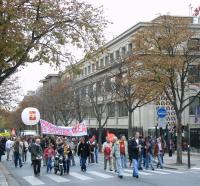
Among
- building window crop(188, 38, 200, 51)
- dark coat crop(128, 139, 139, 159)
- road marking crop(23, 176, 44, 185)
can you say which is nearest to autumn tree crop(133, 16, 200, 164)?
building window crop(188, 38, 200, 51)

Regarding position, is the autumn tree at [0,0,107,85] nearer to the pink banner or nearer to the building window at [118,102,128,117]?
the pink banner

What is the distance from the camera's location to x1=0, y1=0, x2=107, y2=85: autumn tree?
17062mm

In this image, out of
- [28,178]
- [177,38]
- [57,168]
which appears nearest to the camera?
[28,178]

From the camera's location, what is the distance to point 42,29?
59.4 ft

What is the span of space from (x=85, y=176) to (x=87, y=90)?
145 feet

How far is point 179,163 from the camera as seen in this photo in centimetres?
2875

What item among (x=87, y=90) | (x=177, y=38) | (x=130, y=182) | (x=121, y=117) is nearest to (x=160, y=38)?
(x=177, y=38)

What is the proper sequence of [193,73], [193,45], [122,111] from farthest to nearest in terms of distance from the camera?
1. [122,111]
2. [193,73]
3. [193,45]

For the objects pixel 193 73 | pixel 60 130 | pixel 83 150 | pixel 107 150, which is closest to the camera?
pixel 83 150

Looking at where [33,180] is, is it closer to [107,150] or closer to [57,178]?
[57,178]

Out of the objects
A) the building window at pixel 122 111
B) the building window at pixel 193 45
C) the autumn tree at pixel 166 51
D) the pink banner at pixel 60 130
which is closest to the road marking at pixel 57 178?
the autumn tree at pixel 166 51

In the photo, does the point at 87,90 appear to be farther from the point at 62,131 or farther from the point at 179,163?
the point at 179,163

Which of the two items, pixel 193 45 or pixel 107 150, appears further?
pixel 193 45

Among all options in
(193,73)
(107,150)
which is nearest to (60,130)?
(107,150)
